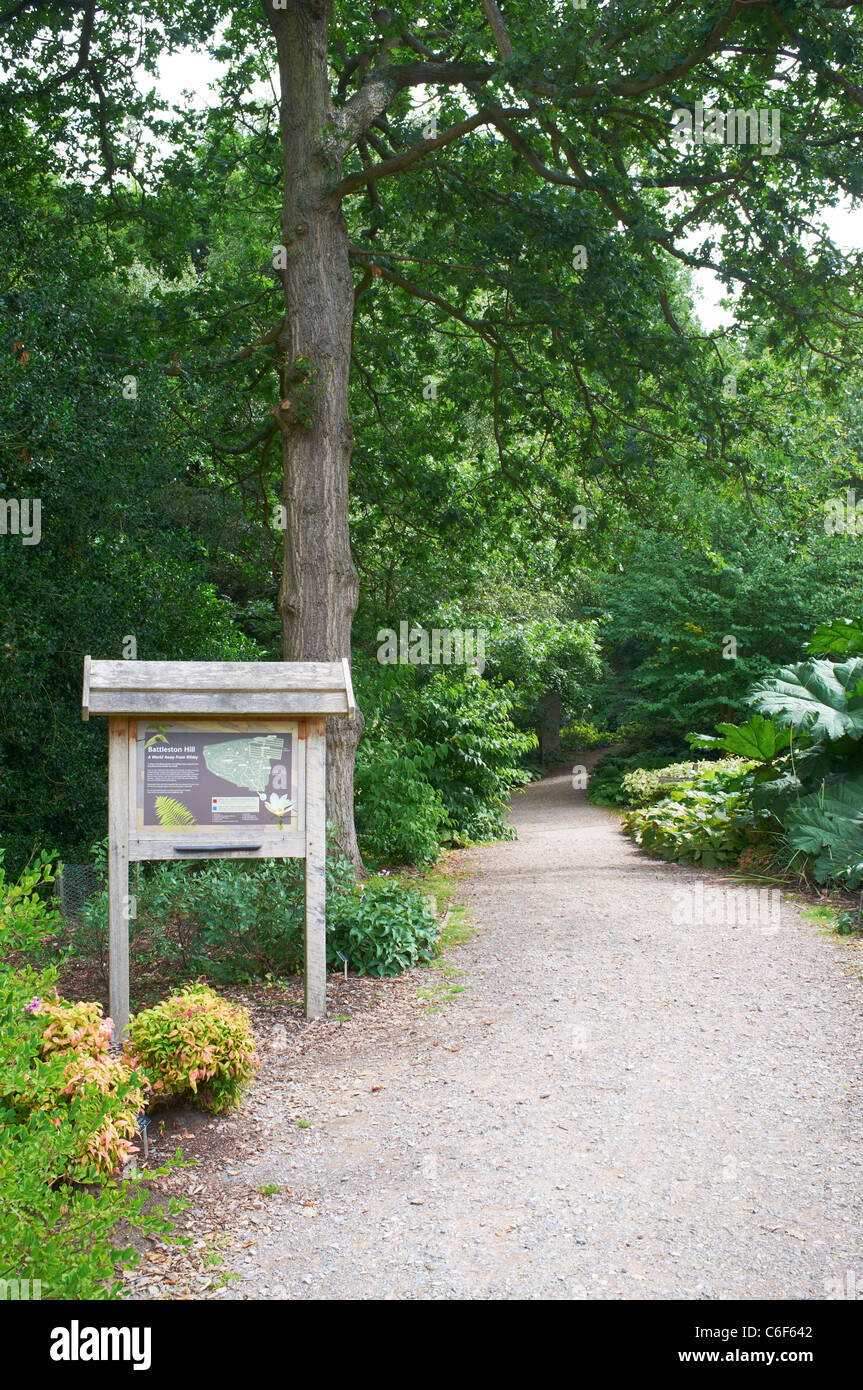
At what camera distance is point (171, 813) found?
570 cm

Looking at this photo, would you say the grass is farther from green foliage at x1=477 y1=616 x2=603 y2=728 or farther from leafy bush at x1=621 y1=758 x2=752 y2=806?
green foliage at x1=477 y1=616 x2=603 y2=728

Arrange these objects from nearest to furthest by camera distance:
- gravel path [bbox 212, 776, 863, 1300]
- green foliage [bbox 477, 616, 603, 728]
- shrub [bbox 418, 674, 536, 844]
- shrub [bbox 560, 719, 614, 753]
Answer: gravel path [bbox 212, 776, 863, 1300] → shrub [bbox 418, 674, 536, 844] → green foliage [bbox 477, 616, 603, 728] → shrub [bbox 560, 719, 614, 753]

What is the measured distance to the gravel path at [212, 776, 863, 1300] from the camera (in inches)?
128

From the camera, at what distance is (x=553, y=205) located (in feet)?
30.3

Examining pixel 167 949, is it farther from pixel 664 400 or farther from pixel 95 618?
pixel 664 400

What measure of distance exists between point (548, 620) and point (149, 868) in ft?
39.3

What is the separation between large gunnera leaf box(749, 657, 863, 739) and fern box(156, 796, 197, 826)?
18.5ft

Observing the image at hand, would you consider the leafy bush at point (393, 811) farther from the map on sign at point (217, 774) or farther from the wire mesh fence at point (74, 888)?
the map on sign at point (217, 774)

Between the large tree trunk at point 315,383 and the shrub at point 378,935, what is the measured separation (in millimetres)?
1347

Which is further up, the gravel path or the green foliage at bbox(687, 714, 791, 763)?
the green foliage at bbox(687, 714, 791, 763)

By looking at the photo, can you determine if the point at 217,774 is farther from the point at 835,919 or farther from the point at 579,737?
the point at 579,737

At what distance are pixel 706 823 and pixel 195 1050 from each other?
7844 mm

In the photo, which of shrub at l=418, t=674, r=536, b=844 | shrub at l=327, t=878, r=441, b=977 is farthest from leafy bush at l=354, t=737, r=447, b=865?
shrub at l=327, t=878, r=441, b=977

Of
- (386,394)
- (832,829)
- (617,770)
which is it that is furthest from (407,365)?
(617,770)
